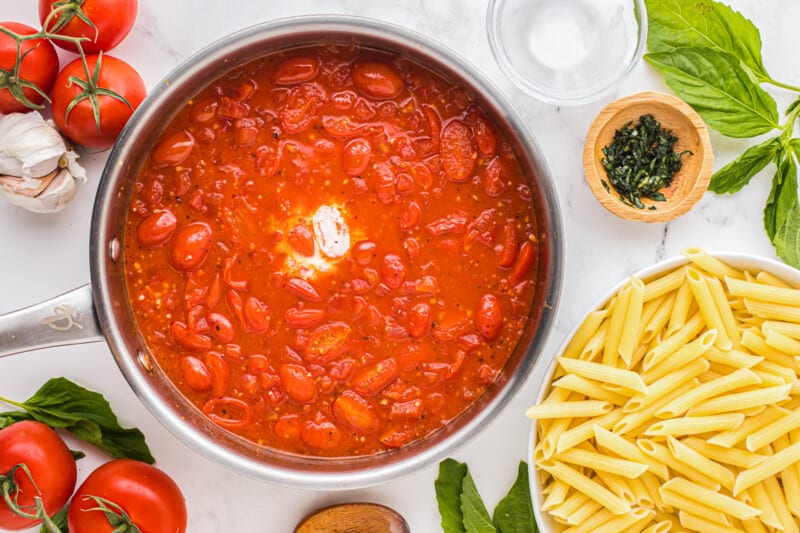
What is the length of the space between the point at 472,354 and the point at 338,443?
0.59 meters

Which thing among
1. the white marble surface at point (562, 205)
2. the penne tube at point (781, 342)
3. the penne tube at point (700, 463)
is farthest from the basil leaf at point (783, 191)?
the penne tube at point (700, 463)

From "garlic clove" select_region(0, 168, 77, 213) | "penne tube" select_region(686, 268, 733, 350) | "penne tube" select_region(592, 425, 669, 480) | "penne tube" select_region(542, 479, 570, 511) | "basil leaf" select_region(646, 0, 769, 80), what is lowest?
"garlic clove" select_region(0, 168, 77, 213)

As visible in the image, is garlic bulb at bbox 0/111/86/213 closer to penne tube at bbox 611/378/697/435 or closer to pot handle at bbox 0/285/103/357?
pot handle at bbox 0/285/103/357

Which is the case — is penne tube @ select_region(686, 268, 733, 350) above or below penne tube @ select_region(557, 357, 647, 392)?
above

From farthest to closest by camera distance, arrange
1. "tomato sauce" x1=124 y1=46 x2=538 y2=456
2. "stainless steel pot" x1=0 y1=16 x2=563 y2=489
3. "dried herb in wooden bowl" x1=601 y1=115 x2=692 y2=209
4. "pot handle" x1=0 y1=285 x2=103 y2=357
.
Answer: "dried herb in wooden bowl" x1=601 y1=115 x2=692 y2=209 < "tomato sauce" x1=124 y1=46 x2=538 y2=456 < "stainless steel pot" x1=0 y1=16 x2=563 y2=489 < "pot handle" x1=0 y1=285 x2=103 y2=357

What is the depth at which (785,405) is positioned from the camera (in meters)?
3.06

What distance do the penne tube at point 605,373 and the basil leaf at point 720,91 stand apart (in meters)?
1.03

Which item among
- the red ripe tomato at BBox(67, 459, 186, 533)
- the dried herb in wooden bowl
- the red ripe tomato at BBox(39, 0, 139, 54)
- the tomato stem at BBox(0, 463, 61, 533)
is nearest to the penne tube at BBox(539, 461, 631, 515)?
the dried herb in wooden bowl

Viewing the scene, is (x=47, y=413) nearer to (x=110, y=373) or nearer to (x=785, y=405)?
(x=110, y=373)

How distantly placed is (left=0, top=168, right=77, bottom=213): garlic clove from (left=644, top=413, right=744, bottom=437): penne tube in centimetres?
233

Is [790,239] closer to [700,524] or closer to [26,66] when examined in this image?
[700,524]

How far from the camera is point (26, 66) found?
302cm

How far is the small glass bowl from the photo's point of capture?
10.6ft

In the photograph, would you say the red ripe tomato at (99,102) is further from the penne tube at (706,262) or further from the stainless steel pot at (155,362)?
the penne tube at (706,262)
